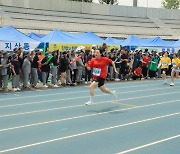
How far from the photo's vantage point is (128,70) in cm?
2100

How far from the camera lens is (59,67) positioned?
17266mm

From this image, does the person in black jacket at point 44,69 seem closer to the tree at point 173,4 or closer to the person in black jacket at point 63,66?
the person in black jacket at point 63,66

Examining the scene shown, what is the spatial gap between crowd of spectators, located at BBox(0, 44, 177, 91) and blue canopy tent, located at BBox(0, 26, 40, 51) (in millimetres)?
801

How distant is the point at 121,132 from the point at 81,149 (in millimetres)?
1608

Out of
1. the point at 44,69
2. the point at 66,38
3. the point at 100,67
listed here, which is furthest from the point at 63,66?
the point at 100,67

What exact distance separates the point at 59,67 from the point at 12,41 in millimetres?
2788

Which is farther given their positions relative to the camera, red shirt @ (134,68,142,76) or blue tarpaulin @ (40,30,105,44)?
red shirt @ (134,68,142,76)

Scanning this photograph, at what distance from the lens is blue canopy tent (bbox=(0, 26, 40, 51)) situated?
17.3 m

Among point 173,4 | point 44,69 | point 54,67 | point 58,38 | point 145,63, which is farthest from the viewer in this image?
point 173,4

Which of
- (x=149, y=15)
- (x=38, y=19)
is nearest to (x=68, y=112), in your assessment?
(x=38, y=19)

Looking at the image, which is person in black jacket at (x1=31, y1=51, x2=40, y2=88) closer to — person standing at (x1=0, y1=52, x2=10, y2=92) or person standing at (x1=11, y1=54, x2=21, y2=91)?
person standing at (x1=11, y1=54, x2=21, y2=91)

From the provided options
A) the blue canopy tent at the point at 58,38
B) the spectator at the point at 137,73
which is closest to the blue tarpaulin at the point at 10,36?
the blue canopy tent at the point at 58,38

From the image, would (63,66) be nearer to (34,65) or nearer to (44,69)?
(44,69)

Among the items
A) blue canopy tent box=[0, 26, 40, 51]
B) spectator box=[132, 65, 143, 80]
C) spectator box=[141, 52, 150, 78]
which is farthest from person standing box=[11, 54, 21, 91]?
spectator box=[141, 52, 150, 78]
